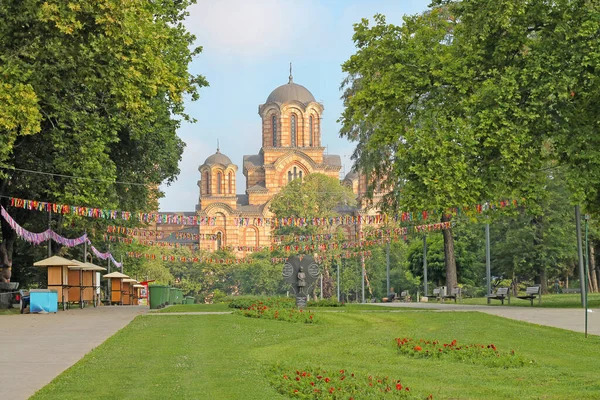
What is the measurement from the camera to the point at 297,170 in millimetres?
124250

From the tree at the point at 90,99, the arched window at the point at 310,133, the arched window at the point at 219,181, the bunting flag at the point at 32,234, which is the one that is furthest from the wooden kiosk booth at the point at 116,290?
the arched window at the point at 219,181

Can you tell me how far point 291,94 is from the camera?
12431 cm

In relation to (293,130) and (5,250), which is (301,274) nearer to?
(5,250)

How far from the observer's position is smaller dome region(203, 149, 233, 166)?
429 ft

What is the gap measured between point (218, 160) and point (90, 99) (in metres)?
101

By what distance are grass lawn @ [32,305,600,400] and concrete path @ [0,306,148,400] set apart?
1.02ft

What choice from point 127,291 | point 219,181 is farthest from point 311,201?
point 219,181

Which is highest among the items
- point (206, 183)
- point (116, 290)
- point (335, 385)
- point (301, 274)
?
point (206, 183)

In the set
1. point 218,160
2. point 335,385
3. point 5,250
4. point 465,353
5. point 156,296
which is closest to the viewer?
point 335,385

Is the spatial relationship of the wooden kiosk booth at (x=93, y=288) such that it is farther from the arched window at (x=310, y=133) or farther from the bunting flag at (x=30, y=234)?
the arched window at (x=310, y=133)

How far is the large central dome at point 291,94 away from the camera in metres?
124

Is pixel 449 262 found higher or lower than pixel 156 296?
higher

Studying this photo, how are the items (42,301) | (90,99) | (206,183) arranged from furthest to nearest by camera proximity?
1. (206,183)
2. (42,301)
3. (90,99)

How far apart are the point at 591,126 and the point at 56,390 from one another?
2047 centimetres
